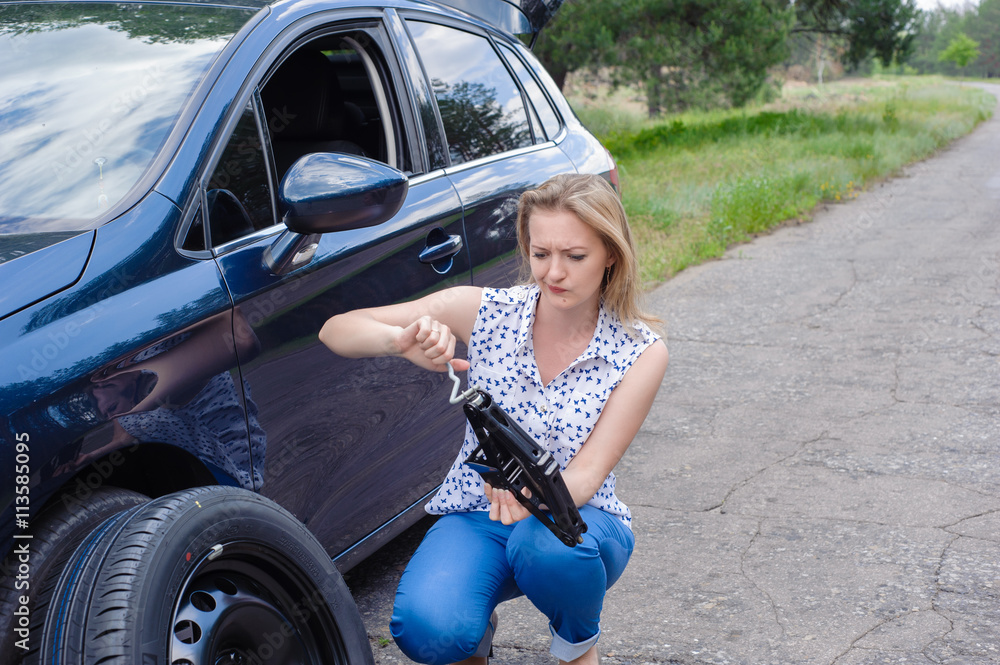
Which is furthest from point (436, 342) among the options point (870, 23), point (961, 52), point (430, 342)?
point (961, 52)

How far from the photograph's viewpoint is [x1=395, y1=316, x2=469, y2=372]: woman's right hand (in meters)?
1.95

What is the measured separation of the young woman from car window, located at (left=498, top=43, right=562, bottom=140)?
1665mm

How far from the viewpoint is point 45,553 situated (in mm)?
1651

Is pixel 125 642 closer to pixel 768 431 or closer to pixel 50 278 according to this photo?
pixel 50 278

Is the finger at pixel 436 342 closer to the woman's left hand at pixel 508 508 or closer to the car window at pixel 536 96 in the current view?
the woman's left hand at pixel 508 508

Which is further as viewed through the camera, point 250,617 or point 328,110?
point 328,110

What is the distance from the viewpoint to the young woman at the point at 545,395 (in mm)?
2111

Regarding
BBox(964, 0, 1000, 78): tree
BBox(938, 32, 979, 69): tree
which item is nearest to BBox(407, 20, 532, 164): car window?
BBox(938, 32, 979, 69): tree

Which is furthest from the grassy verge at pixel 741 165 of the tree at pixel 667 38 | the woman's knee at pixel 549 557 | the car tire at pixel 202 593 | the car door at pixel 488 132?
the car tire at pixel 202 593

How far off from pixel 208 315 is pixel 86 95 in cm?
71

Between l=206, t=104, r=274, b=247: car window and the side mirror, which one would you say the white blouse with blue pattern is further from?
l=206, t=104, r=274, b=247: car window

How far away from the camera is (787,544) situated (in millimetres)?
3420

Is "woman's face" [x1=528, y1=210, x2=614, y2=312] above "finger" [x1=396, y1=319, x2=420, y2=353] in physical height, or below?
above

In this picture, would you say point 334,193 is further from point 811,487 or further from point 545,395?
point 811,487
